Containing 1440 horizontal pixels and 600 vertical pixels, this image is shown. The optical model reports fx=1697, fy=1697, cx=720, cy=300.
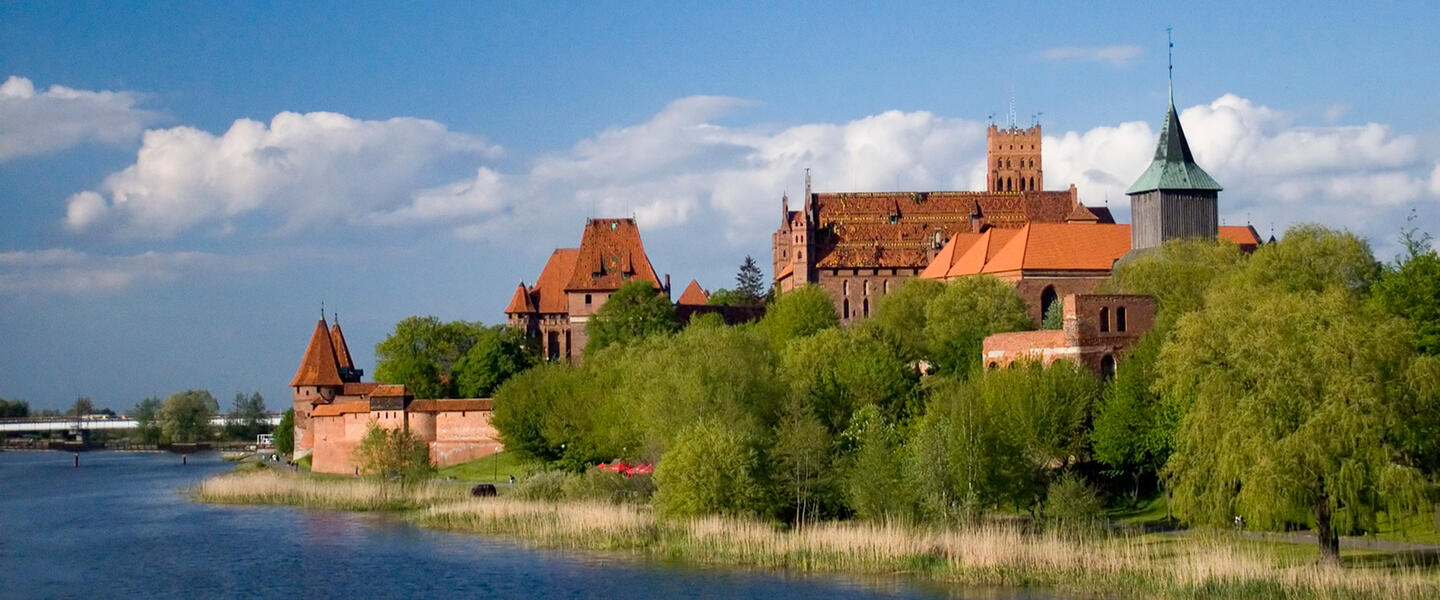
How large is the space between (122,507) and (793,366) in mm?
24131

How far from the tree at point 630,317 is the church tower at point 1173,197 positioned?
21.6m

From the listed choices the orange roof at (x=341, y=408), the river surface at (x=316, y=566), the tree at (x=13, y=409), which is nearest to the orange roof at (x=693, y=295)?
the orange roof at (x=341, y=408)

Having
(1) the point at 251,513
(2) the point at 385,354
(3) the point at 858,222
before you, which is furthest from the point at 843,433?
(2) the point at 385,354

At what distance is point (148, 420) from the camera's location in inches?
5989

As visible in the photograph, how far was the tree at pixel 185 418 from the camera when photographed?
144500 mm

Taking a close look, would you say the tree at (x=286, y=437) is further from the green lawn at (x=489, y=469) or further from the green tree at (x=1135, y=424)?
the green tree at (x=1135, y=424)

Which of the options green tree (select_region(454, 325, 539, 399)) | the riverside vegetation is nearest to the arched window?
the riverside vegetation

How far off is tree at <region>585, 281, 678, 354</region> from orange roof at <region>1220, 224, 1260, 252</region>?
81.0ft

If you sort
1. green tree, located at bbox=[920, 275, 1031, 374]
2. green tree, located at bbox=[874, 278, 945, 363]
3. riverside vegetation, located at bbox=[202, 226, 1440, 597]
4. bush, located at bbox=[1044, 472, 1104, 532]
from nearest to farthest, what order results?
1. riverside vegetation, located at bbox=[202, 226, 1440, 597]
2. bush, located at bbox=[1044, 472, 1104, 532]
3. green tree, located at bbox=[920, 275, 1031, 374]
4. green tree, located at bbox=[874, 278, 945, 363]

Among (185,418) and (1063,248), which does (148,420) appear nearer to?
(185,418)

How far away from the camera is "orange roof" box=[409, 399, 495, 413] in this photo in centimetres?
6806

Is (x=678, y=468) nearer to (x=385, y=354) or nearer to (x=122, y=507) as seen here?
(x=122, y=507)

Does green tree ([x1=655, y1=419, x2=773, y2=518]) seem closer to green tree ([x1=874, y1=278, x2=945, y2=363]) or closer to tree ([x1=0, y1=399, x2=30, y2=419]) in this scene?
green tree ([x1=874, y1=278, x2=945, y2=363])

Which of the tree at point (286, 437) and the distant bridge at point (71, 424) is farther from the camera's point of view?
the distant bridge at point (71, 424)
